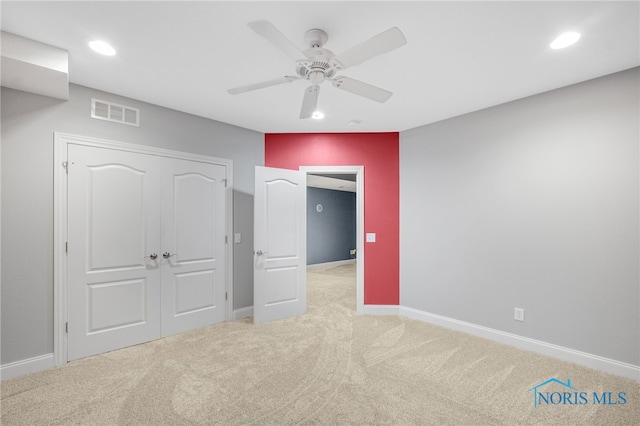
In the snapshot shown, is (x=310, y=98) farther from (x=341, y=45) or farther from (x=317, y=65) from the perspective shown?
(x=341, y=45)

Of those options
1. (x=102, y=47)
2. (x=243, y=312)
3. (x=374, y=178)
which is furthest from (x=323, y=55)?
(x=243, y=312)

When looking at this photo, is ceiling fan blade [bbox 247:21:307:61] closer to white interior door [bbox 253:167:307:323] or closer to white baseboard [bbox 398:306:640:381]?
white interior door [bbox 253:167:307:323]

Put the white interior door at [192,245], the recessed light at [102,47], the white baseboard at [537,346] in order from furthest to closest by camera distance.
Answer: the white interior door at [192,245], the white baseboard at [537,346], the recessed light at [102,47]

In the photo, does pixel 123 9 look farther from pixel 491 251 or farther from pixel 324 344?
pixel 491 251

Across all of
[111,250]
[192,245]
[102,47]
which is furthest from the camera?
[192,245]

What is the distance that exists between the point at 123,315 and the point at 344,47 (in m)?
3.19

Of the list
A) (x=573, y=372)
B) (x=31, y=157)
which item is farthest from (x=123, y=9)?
(x=573, y=372)

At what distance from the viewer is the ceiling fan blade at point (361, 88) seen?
2.03 metres

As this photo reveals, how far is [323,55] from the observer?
1.89 metres

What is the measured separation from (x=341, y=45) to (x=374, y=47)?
0.60 metres

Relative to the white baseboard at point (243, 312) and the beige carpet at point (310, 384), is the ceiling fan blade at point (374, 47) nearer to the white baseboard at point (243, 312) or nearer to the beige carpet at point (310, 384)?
the beige carpet at point (310, 384)

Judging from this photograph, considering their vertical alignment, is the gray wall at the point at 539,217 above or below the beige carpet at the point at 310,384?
above

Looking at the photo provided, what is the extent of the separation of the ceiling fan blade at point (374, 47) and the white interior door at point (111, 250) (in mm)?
2441

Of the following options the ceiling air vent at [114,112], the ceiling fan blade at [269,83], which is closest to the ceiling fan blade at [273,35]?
the ceiling fan blade at [269,83]
